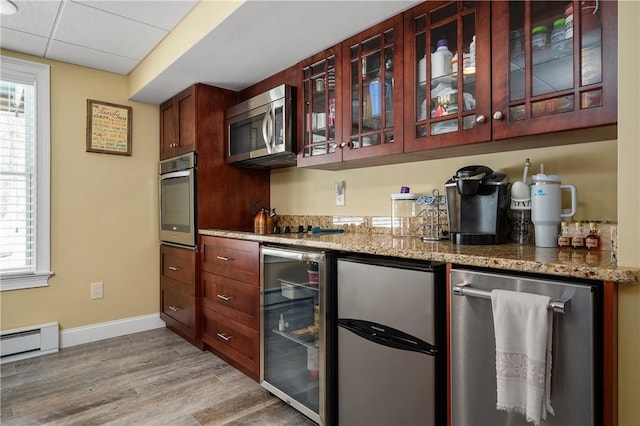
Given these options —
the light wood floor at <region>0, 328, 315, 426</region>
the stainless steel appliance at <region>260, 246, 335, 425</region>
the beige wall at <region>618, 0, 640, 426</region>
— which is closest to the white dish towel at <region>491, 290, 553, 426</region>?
the beige wall at <region>618, 0, 640, 426</region>

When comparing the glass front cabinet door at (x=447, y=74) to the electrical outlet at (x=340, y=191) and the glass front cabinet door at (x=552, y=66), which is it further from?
the electrical outlet at (x=340, y=191)

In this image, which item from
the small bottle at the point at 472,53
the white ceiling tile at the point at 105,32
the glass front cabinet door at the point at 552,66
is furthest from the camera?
the white ceiling tile at the point at 105,32

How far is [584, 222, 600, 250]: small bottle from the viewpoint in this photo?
140 centimetres

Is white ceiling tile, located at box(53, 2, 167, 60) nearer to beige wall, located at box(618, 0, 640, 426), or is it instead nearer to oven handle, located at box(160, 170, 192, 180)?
oven handle, located at box(160, 170, 192, 180)

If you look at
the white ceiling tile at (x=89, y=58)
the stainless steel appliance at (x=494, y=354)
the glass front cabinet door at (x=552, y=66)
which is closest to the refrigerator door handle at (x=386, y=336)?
the stainless steel appliance at (x=494, y=354)

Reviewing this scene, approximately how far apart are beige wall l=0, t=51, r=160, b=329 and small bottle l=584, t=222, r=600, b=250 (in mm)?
3262

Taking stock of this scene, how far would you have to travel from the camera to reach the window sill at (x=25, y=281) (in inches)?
106

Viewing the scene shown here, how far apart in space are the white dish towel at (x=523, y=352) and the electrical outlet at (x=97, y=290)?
10.3 ft

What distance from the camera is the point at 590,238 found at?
1.41 meters

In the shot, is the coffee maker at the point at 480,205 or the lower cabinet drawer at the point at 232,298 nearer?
the coffee maker at the point at 480,205

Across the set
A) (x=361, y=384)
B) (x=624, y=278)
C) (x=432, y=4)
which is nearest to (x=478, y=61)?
(x=432, y=4)

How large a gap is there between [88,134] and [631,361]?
11.8 ft

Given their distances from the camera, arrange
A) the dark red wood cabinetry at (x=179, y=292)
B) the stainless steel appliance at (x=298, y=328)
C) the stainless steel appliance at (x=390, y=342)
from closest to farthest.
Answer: the stainless steel appliance at (x=390, y=342), the stainless steel appliance at (x=298, y=328), the dark red wood cabinetry at (x=179, y=292)

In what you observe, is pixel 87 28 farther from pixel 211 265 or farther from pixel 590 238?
pixel 590 238
